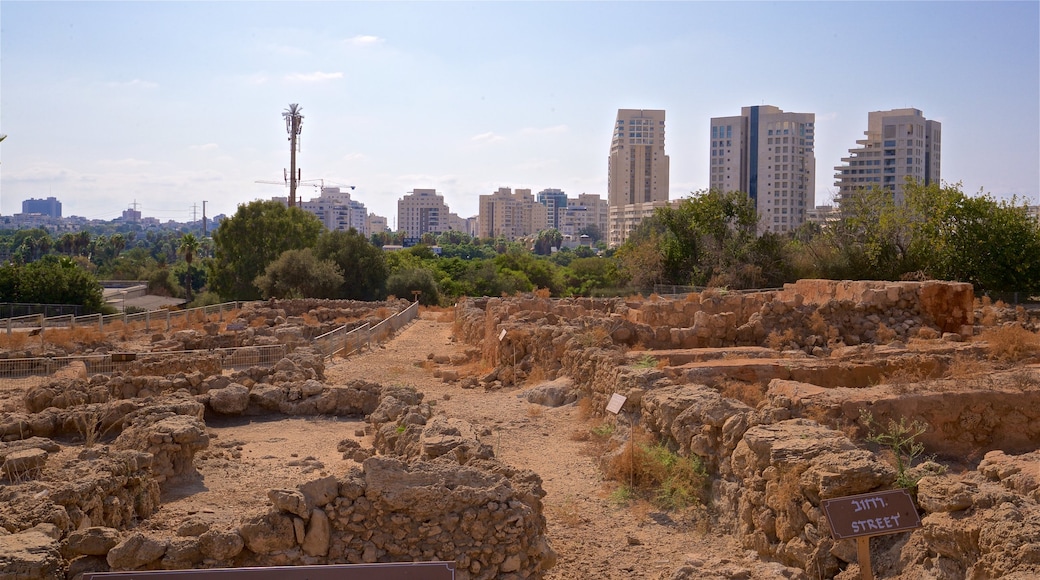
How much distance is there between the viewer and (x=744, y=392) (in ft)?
37.1

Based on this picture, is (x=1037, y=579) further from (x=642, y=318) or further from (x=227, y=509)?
(x=642, y=318)

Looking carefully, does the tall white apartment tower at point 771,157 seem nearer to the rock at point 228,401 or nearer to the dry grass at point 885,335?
the dry grass at point 885,335

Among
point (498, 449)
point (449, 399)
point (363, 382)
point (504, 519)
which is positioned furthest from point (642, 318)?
point (504, 519)

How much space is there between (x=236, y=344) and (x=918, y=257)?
26.9 metres

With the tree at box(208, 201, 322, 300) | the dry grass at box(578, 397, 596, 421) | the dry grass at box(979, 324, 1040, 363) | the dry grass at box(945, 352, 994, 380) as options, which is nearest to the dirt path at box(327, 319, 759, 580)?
the dry grass at box(578, 397, 596, 421)

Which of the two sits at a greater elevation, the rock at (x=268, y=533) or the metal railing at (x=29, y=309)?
the rock at (x=268, y=533)

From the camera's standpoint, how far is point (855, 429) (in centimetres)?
918

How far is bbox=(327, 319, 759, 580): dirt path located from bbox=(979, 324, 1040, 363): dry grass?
7.49 m

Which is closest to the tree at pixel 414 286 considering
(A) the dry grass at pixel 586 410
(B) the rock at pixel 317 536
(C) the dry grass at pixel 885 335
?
(C) the dry grass at pixel 885 335

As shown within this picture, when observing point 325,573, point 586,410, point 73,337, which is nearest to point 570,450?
point 586,410

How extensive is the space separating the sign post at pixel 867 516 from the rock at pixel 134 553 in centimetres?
442

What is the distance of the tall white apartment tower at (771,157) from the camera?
109m

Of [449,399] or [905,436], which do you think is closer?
[905,436]

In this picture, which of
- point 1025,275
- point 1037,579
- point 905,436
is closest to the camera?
point 1037,579
